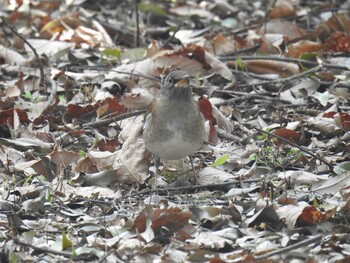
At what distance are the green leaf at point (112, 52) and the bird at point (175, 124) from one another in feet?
9.66

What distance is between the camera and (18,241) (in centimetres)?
491

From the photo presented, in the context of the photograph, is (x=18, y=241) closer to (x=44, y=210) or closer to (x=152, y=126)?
(x=44, y=210)

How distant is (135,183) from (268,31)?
4320 mm

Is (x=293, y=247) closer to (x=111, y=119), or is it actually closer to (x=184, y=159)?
(x=184, y=159)

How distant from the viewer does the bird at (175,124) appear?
6.07 metres

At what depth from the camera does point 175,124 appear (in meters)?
6.11

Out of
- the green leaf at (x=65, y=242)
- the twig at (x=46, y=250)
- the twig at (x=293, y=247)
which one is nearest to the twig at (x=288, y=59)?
the twig at (x=293, y=247)

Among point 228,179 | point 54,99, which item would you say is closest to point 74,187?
point 228,179

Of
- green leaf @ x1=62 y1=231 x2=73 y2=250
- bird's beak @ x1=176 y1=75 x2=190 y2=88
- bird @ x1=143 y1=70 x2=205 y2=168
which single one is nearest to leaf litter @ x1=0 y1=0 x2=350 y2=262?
green leaf @ x1=62 y1=231 x2=73 y2=250

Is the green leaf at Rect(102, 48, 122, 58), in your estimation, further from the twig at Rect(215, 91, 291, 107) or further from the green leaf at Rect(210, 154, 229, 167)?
the green leaf at Rect(210, 154, 229, 167)

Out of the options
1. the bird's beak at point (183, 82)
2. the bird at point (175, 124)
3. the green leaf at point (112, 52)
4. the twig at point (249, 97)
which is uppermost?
the bird's beak at point (183, 82)

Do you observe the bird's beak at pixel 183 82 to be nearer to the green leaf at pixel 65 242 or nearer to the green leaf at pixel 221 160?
the green leaf at pixel 221 160

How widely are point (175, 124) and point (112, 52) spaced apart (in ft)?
10.7

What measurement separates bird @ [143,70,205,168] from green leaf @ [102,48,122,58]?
2945 mm
